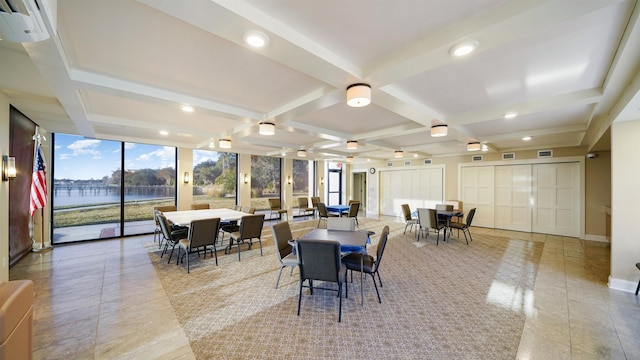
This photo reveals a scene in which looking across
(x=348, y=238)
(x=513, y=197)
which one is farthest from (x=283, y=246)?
(x=513, y=197)

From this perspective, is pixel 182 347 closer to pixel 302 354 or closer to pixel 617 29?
pixel 302 354

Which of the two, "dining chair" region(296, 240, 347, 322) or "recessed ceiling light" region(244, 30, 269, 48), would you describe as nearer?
"recessed ceiling light" region(244, 30, 269, 48)

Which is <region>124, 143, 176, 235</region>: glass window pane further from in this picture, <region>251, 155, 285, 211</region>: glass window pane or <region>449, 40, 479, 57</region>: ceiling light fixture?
<region>449, 40, 479, 57</region>: ceiling light fixture

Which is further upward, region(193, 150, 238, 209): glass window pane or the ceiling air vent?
the ceiling air vent

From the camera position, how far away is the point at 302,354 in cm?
204

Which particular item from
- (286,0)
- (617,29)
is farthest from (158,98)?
(617,29)

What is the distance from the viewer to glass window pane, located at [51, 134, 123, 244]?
561 cm

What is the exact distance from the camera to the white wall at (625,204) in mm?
3213

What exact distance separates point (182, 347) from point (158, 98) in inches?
113

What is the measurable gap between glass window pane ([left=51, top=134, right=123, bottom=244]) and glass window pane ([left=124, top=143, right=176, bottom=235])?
23 centimetres

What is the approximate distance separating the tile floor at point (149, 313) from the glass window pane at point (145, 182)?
2.16 metres

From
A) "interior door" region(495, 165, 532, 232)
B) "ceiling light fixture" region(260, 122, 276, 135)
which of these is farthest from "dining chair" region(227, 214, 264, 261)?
Answer: "interior door" region(495, 165, 532, 232)

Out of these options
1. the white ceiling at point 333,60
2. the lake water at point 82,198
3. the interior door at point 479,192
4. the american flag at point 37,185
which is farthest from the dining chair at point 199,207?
the interior door at point 479,192

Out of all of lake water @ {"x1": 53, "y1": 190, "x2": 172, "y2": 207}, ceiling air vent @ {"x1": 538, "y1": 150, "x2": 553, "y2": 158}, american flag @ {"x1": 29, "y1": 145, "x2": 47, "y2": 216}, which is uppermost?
ceiling air vent @ {"x1": 538, "y1": 150, "x2": 553, "y2": 158}
